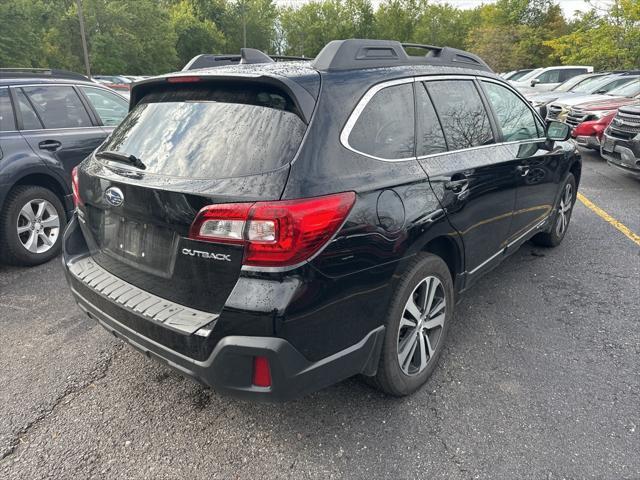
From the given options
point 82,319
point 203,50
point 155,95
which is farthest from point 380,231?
point 203,50

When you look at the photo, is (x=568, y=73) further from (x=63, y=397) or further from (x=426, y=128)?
(x=63, y=397)

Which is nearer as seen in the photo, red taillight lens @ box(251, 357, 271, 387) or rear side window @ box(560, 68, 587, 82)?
red taillight lens @ box(251, 357, 271, 387)

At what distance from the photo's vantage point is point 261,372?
1970 mm

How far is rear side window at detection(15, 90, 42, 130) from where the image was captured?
15.0 feet

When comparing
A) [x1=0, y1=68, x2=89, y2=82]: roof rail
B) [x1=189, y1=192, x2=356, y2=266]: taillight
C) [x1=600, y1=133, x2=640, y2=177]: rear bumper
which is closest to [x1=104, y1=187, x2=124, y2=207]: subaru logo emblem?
[x1=189, y1=192, x2=356, y2=266]: taillight

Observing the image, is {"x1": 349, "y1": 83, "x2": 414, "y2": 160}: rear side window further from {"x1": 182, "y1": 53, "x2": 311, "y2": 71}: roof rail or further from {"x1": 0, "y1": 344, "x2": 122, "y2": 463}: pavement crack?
{"x1": 0, "y1": 344, "x2": 122, "y2": 463}: pavement crack

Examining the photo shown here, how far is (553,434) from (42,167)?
4.68 m

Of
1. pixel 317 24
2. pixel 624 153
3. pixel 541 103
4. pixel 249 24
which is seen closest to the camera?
pixel 624 153

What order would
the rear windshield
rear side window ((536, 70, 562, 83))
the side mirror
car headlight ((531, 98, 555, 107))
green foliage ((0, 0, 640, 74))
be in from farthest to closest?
1. green foliage ((0, 0, 640, 74))
2. rear side window ((536, 70, 562, 83))
3. car headlight ((531, 98, 555, 107))
4. the side mirror
5. the rear windshield

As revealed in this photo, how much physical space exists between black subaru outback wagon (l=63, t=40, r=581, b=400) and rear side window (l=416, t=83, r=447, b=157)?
1cm

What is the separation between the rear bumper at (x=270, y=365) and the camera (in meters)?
1.93

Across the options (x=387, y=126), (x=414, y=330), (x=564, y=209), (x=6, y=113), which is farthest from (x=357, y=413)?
(x=6, y=113)

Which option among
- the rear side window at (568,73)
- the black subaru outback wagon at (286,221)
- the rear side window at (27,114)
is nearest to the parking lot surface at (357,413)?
the black subaru outback wagon at (286,221)

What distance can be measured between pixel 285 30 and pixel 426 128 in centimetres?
7415
